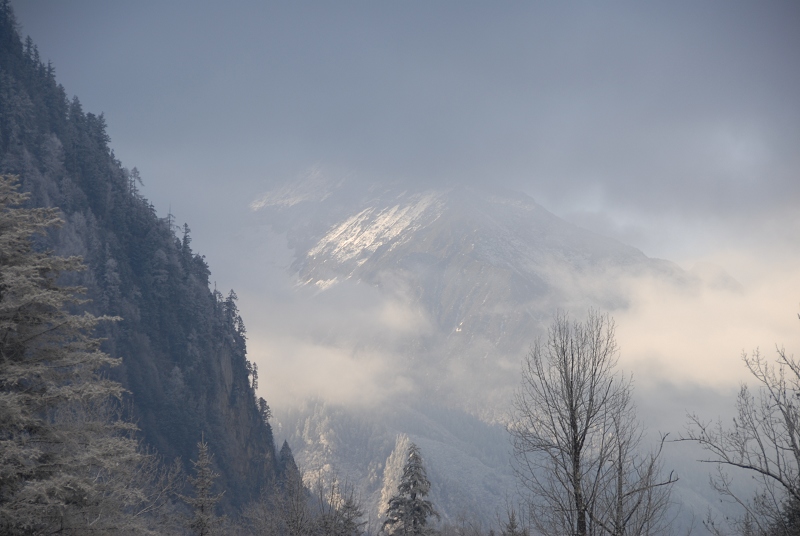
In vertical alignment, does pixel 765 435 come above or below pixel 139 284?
below

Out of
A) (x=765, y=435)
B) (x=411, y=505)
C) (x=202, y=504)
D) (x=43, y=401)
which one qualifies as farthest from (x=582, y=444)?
(x=202, y=504)

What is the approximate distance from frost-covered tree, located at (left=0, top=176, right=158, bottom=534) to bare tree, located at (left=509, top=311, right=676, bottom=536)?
9402mm

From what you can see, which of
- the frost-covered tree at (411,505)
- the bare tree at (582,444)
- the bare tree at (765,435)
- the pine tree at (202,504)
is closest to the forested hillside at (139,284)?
the pine tree at (202,504)

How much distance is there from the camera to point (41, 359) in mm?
11305

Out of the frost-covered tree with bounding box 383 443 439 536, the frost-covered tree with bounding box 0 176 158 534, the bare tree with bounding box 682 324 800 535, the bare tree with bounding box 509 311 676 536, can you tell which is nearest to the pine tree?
the frost-covered tree with bounding box 383 443 439 536

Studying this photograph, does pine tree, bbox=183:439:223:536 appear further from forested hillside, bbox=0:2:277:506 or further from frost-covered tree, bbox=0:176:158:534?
Answer: forested hillside, bbox=0:2:277:506

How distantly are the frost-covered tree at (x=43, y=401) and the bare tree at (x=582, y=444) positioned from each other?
9.40m

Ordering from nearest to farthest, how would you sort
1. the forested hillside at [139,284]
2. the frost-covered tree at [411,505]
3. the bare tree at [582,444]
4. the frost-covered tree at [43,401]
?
the frost-covered tree at [43,401] < the bare tree at [582,444] < the frost-covered tree at [411,505] < the forested hillside at [139,284]

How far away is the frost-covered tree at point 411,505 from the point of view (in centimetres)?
3031

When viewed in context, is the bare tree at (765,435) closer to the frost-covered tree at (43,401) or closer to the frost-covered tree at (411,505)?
the frost-covered tree at (43,401)

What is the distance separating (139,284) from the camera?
3782 inches

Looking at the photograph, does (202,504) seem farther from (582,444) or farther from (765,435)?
(765,435)

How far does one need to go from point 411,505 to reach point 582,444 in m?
20.9

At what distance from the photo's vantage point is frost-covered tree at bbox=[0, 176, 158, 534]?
9.93 metres
